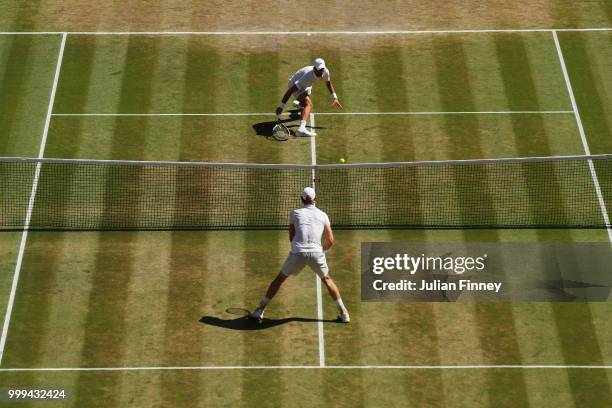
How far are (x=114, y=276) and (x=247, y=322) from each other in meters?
2.98

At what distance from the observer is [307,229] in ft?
92.9

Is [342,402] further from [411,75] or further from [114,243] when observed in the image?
[411,75]

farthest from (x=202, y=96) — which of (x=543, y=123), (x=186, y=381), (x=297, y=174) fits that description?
(x=186, y=381)

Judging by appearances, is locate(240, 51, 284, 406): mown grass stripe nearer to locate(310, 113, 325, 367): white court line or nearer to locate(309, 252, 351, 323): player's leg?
locate(310, 113, 325, 367): white court line

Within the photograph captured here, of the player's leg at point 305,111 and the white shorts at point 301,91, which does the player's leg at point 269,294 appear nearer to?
the player's leg at point 305,111

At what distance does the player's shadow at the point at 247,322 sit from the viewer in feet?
96.1

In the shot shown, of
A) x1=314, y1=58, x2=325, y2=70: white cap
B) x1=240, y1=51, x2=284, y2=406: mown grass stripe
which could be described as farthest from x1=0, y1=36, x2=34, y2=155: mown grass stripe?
x1=314, y1=58, x2=325, y2=70: white cap

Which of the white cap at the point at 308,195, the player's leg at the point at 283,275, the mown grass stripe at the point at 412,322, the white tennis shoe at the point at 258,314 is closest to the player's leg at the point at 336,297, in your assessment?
the player's leg at the point at 283,275

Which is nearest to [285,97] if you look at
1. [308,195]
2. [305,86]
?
[305,86]

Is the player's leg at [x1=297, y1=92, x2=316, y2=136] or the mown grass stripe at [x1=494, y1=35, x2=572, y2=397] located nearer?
the mown grass stripe at [x1=494, y1=35, x2=572, y2=397]

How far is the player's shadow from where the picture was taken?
29281mm

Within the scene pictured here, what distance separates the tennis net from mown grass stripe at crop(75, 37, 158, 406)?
37 cm

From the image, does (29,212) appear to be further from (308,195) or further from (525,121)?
(525,121)

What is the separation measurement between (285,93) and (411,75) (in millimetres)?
3267
